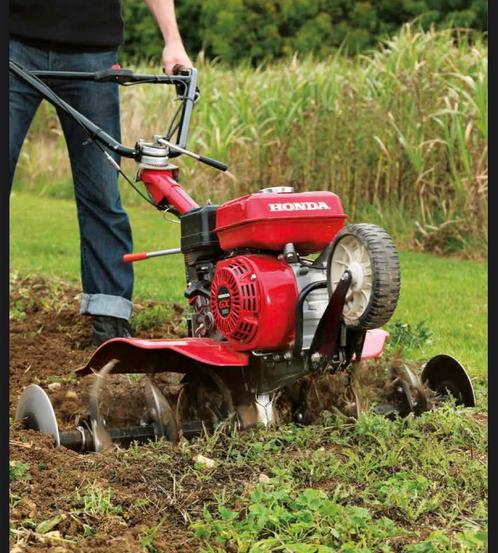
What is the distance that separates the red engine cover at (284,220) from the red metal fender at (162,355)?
33 centimetres

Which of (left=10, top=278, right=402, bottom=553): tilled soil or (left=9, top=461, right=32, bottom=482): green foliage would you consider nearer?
(left=10, top=278, right=402, bottom=553): tilled soil

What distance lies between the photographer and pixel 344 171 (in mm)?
→ 7746

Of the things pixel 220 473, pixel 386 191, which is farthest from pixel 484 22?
pixel 220 473

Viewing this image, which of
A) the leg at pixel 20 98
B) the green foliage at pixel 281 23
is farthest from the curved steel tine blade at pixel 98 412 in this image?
the green foliage at pixel 281 23

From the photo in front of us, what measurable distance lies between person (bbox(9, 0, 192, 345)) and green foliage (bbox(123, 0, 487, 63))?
15.4 meters

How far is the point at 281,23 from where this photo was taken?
20922mm

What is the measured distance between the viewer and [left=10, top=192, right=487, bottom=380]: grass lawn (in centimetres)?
486

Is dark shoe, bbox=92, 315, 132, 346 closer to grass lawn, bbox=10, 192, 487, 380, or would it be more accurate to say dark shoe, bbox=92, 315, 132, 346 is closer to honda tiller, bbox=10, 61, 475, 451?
grass lawn, bbox=10, 192, 487, 380

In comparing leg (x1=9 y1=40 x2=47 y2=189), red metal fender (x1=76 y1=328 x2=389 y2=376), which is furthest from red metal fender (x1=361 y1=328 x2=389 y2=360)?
leg (x1=9 y1=40 x2=47 y2=189)

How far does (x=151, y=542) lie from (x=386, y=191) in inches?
223

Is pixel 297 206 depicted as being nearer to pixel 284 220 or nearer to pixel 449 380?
pixel 284 220

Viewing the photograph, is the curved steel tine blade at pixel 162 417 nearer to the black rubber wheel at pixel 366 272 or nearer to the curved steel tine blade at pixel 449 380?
the black rubber wheel at pixel 366 272

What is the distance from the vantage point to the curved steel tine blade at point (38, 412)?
10.1 feet

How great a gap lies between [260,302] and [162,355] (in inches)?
18.9
